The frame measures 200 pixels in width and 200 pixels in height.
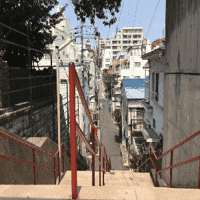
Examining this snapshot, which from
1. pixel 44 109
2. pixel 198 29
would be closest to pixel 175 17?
pixel 198 29

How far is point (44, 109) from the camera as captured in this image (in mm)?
7613

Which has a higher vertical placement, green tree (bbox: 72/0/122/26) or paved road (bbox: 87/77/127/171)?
green tree (bbox: 72/0/122/26)

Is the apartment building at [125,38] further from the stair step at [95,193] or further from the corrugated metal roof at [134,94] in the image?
the stair step at [95,193]

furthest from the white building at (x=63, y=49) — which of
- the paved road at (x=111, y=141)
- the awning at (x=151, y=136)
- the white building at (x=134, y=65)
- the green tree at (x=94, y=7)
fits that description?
the green tree at (x=94, y=7)

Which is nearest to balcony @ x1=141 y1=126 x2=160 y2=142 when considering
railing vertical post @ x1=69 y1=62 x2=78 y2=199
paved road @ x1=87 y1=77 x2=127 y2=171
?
paved road @ x1=87 y1=77 x2=127 y2=171

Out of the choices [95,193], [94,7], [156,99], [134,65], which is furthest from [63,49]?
[95,193]

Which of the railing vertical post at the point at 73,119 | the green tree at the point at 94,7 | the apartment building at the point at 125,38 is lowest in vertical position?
the railing vertical post at the point at 73,119

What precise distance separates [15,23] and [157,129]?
32.1 ft

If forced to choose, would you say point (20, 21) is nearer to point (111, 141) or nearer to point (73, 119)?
point (73, 119)

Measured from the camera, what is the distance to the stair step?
6.52 feet

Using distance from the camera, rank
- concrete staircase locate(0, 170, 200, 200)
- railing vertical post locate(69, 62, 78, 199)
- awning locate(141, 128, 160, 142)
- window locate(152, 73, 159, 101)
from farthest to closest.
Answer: window locate(152, 73, 159, 101)
awning locate(141, 128, 160, 142)
concrete staircase locate(0, 170, 200, 200)
railing vertical post locate(69, 62, 78, 199)

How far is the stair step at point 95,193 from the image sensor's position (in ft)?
6.52

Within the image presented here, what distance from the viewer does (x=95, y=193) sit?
2.06m

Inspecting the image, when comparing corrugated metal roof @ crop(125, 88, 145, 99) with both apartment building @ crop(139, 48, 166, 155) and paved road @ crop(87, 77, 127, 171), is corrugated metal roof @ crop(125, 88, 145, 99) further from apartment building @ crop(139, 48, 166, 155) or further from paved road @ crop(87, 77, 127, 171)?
apartment building @ crop(139, 48, 166, 155)
